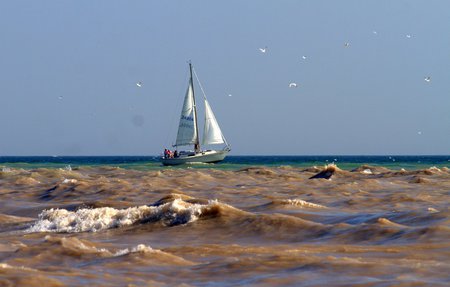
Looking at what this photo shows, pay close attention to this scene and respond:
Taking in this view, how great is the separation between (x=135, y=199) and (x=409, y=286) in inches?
549

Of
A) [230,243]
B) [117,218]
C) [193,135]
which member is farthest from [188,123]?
[230,243]

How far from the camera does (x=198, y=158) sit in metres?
83.9

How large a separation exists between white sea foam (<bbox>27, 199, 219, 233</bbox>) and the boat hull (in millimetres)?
65709

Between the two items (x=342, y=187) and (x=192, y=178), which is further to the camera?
(x=192, y=178)

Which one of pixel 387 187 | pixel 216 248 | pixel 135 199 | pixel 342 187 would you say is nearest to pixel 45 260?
pixel 216 248

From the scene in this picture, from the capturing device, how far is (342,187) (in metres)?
25.6

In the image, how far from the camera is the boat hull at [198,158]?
82375 mm

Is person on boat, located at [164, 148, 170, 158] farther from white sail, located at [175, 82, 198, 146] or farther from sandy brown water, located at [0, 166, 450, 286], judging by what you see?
sandy brown water, located at [0, 166, 450, 286]

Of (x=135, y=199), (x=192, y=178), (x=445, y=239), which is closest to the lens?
(x=445, y=239)

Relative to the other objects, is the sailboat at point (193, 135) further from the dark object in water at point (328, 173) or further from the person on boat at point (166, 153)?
the dark object in water at point (328, 173)

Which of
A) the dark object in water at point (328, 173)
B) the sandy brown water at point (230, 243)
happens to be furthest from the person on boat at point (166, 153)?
the sandy brown water at point (230, 243)

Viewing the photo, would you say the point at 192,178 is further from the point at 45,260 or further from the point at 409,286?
the point at 409,286

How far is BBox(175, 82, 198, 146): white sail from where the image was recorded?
85.1 m

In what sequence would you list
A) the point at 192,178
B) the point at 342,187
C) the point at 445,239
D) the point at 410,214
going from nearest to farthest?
the point at 445,239 → the point at 410,214 → the point at 342,187 → the point at 192,178
